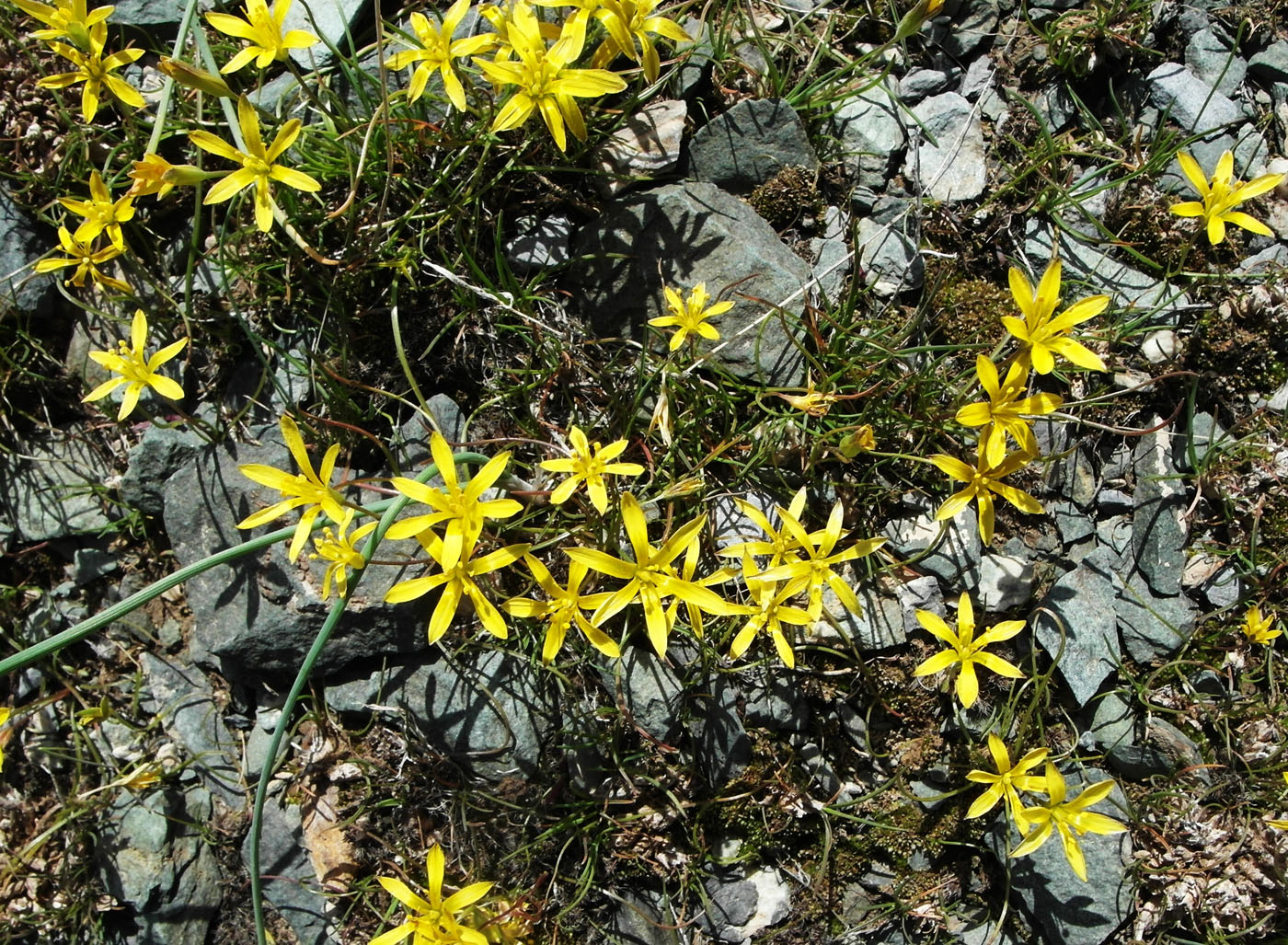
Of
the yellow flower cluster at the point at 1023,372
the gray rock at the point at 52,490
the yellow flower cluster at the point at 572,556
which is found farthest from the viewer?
the gray rock at the point at 52,490

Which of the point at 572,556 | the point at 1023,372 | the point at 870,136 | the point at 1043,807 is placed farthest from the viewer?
the point at 870,136

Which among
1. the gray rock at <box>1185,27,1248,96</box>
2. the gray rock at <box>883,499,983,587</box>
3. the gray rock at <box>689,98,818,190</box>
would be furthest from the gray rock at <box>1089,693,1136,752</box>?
the gray rock at <box>1185,27,1248,96</box>

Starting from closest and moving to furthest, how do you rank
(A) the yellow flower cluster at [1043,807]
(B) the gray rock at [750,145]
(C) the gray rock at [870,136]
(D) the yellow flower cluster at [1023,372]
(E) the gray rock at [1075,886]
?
(D) the yellow flower cluster at [1023,372] < (A) the yellow flower cluster at [1043,807] < (E) the gray rock at [1075,886] < (B) the gray rock at [750,145] < (C) the gray rock at [870,136]

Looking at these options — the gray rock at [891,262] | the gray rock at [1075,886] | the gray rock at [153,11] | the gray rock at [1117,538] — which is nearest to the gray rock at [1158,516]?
the gray rock at [1117,538]

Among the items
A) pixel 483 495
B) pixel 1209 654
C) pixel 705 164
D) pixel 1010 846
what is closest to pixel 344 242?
pixel 483 495

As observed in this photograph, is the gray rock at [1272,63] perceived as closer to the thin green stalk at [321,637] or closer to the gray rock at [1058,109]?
the gray rock at [1058,109]

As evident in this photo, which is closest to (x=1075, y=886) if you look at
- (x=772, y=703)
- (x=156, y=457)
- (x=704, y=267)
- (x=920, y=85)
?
(x=772, y=703)

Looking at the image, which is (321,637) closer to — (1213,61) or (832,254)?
(832,254)
